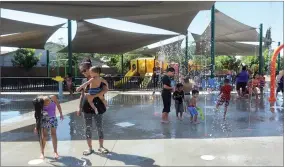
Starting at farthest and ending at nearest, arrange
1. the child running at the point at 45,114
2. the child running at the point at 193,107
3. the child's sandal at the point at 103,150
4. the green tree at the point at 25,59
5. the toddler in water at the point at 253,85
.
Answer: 1. the green tree at the point at 25,59
2. the toddler in water at the point at 253,85
3. the child running at the point at 193,107
4. the child's sandal at the point at 103,150
5. the child running at the point at 45,114

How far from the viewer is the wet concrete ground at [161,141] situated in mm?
4355

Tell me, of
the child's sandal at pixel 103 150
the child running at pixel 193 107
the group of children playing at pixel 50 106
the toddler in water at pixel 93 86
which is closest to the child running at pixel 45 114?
the group of children playing at pixel 50 106

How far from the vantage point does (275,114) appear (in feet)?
27.1

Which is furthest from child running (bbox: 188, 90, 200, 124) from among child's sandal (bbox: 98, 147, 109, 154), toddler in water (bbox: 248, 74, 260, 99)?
toddler in water (bbox: 248, 74, 260, 99)

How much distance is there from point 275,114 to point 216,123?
7.35 ft

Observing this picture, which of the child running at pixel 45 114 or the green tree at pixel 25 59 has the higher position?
the green tree at pixel 25 59

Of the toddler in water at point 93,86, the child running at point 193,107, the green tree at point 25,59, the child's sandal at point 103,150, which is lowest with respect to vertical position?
the child's sandal at point 103,150

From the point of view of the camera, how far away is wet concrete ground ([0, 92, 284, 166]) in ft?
14.3

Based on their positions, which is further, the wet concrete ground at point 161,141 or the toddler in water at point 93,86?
the toddler in water at point 93,86

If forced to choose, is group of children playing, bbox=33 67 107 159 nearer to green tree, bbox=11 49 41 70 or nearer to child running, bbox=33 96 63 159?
child running, bbox=33 96 63 159

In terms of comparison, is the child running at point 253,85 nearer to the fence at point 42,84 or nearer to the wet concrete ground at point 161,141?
the wet concrete ground at point 161,141

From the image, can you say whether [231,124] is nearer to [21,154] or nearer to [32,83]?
[21,154]

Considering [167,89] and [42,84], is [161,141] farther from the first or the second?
[42,84]

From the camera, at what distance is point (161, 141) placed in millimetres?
5375
